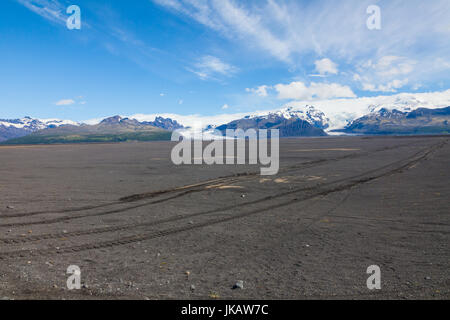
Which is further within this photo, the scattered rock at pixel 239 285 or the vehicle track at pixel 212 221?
the vehicle track at pixel 212 221

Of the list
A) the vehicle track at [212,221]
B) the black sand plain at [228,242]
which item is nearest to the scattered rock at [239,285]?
the black sand plain at [228,242]

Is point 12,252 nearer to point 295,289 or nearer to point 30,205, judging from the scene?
point 30,205

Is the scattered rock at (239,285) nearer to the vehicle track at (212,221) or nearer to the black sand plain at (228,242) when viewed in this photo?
the black sand plain at (228,242)

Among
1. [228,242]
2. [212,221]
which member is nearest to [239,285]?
[228,242]

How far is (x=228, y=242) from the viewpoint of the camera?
970cm

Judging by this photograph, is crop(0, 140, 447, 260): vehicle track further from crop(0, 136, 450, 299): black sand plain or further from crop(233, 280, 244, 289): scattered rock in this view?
crop(233, 280, 244, 289): scattered rock

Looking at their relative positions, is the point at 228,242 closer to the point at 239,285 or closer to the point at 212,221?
the point at 212,221

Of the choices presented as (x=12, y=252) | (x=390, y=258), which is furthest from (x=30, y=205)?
(x=390, y=258)

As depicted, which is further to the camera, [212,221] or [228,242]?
[212,221]

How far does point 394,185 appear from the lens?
19.0m

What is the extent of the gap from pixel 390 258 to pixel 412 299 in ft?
7.08

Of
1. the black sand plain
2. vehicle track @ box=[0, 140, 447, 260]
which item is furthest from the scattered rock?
vehicle track @ box=[0, 140, 447, 260]

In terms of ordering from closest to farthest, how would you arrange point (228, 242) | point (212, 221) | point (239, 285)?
1. point (239, 285)
2. point (228, 242)
3. point (212, 221)

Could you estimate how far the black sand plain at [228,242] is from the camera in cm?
659
